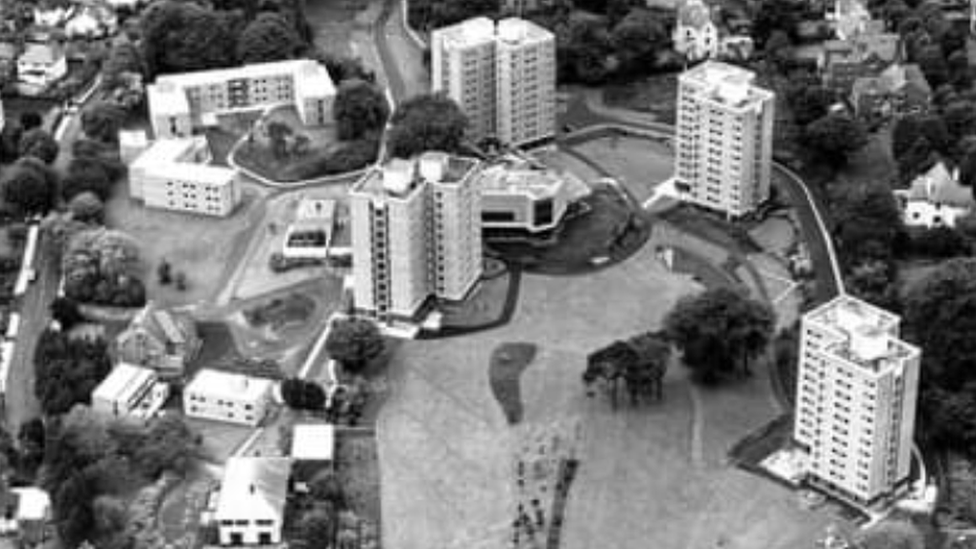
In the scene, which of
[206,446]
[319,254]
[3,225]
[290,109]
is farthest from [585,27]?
[206,446]

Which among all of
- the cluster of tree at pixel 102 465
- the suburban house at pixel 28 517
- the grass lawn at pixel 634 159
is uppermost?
the grass lawn at pixel 634 159

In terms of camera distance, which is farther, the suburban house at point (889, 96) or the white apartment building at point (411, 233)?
the suburban house at point (889, 96)

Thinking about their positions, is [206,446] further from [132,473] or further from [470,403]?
[470,403]

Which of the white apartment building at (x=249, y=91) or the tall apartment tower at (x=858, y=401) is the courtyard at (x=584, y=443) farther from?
the white apartment building at (x=249, y=91)

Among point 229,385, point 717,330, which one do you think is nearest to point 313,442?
point 229,385

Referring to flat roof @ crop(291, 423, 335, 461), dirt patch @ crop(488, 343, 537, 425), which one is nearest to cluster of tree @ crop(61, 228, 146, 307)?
flat roof @ crop(291, 423, 335, 461)

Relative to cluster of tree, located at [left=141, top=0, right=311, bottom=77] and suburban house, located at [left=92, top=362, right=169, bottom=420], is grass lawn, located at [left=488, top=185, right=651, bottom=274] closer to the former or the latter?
suburban house, located at [left=92, top=362, right=169, bottom=420]

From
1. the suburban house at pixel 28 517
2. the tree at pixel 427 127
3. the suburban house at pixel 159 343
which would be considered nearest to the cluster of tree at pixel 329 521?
the suburban house at pixel 28 517
